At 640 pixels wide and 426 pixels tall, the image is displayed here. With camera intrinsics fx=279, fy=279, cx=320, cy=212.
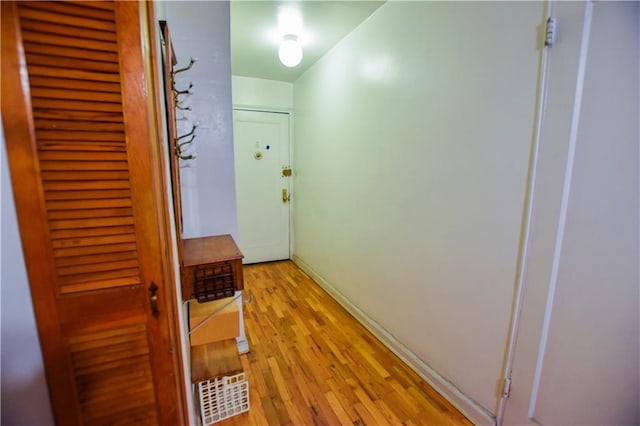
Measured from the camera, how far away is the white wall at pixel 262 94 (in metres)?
3.31

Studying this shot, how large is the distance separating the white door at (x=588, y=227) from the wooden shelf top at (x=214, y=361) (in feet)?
4.64

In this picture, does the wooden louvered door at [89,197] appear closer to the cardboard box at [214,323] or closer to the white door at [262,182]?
the cardboard box at [214,323]

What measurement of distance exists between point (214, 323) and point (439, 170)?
1456 mm

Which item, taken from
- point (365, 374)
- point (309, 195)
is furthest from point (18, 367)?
point (309, 195)

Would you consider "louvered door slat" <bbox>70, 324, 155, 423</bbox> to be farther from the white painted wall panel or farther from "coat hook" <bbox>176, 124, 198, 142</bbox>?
the white painted wall panel

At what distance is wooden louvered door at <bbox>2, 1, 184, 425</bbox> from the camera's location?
2.13 feet

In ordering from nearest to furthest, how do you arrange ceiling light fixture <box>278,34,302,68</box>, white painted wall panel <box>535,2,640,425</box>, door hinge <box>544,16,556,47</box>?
white painted wall panel <box>535,2,640,425</box> → door hinge <box>544,16,556,47</box> → ceiling light fixture <box>278,34,302,68</box>

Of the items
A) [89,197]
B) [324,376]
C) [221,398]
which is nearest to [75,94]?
[89,197]

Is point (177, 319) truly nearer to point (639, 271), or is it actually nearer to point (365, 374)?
point (365, 374)

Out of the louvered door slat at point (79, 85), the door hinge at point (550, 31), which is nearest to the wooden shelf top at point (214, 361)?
the louvered door slat at point (79, 85)

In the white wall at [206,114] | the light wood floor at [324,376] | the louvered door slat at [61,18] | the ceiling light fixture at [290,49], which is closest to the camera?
the louvered door slat at [61,18]

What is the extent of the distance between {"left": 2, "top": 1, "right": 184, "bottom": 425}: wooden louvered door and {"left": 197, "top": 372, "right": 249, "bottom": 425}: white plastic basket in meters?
0.63

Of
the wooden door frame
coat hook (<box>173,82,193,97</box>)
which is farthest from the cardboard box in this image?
coat hook (<box>173,82,193,97</box>)

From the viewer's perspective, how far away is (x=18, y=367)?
70cm
